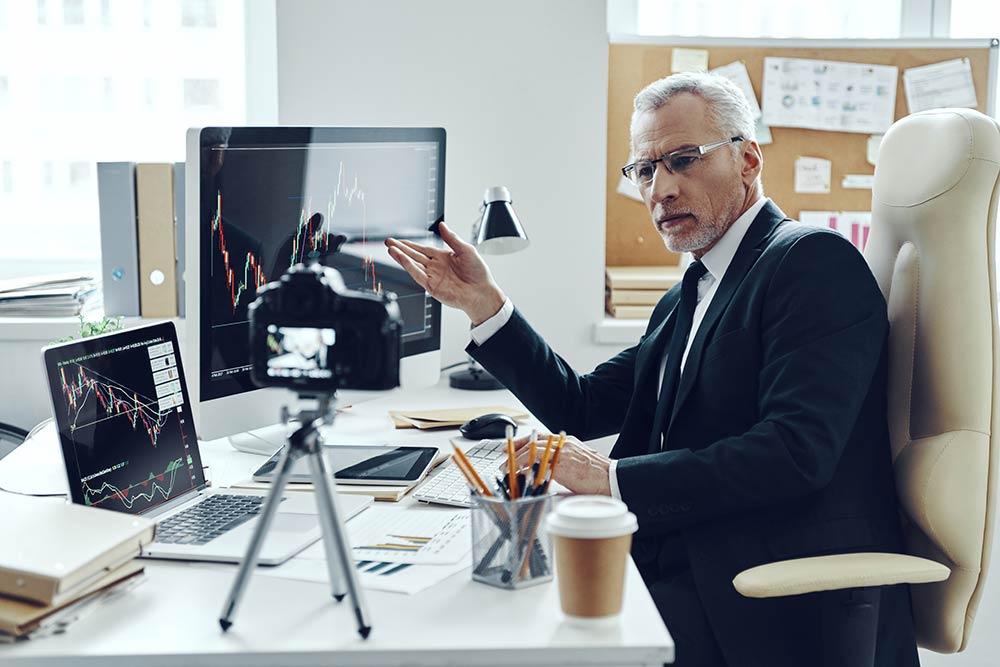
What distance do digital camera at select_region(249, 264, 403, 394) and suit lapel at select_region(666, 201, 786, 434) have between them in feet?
2.33

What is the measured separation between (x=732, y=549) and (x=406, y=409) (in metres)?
0.78

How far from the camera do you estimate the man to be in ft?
4.46

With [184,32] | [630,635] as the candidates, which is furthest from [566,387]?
[184,32]

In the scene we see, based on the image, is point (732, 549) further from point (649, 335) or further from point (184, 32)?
point (184, 32)

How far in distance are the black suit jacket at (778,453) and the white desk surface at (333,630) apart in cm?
33

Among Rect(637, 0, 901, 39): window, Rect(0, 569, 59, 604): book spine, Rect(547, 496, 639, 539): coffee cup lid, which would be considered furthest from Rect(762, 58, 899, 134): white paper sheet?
Rect(0, 569, 59, 604): book spine

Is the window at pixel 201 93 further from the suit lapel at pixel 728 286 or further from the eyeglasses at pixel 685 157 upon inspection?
the suit lapel at pixel 728 286

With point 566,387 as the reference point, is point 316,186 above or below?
above

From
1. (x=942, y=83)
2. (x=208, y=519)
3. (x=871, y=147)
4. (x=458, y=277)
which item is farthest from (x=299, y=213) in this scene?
(x=942, y=83)

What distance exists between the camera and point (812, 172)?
252 centimetres

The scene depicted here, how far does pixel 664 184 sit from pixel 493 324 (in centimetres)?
36

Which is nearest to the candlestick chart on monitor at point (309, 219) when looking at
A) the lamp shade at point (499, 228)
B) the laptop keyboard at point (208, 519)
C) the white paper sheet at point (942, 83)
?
the lamp shade at point (499, 228)

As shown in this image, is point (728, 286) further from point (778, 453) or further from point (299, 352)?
point (299, 352)

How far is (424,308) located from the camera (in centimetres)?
187
